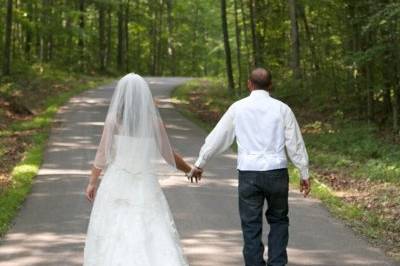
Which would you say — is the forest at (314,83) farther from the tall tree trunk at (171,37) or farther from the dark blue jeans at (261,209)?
the tall tree trunk at (171,37)

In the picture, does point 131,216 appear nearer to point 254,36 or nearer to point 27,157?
point 27,157

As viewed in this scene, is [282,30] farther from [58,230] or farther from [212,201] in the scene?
[58,230]

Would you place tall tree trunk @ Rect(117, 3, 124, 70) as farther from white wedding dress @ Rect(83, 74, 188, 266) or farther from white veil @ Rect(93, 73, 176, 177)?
white wedding dress @ Rect(83, 74, 188, 266)

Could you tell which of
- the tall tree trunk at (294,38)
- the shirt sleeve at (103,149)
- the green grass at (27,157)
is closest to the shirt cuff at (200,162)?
the shirt sleeve at (103,149)

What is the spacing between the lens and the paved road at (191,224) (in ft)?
23.4

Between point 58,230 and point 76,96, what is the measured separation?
2090 centimetres

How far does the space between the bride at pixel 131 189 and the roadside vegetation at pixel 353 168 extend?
10.9ft

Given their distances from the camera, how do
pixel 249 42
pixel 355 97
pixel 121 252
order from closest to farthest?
pixel 121 252 < pixel 355 97 < pixel 249 42

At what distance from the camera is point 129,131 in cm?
548

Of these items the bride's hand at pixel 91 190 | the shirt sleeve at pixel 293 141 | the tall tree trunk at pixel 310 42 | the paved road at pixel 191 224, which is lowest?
the paved road at pixel 191 224

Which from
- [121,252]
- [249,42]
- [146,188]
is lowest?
[121,252]

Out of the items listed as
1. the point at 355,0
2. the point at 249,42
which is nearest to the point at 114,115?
the point at 355,0

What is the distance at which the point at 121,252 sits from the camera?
5.25 meters

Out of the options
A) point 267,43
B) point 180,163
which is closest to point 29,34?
point 267,43
